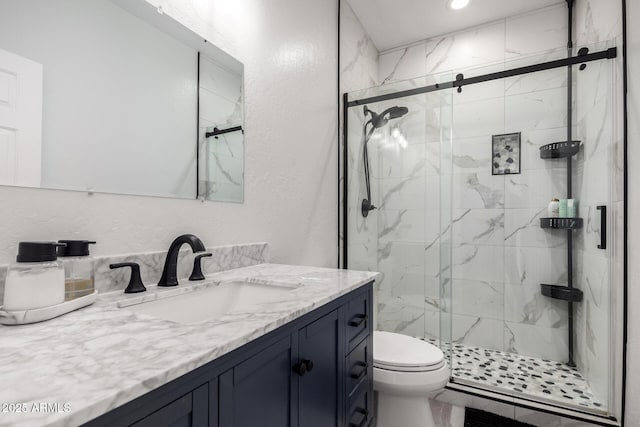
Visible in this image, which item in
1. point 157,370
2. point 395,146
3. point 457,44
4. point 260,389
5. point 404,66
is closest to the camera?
point 157,370

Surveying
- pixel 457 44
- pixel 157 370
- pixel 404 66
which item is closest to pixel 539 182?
pixel 457 44

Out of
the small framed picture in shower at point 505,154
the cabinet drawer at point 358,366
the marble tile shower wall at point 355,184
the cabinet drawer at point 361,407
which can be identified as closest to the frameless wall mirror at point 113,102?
the cabinet drawer at point 358,366

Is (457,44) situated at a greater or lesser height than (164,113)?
greater

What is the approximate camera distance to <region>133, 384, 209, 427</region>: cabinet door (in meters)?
0.44

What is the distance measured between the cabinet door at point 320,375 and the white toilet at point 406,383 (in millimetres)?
571

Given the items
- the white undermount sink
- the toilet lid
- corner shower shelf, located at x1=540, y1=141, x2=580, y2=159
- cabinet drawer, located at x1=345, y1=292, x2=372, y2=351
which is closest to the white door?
the white undermount sink

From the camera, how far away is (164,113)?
107 cm

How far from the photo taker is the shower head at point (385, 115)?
7.31 feet

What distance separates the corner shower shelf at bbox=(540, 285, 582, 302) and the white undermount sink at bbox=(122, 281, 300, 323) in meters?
2.07

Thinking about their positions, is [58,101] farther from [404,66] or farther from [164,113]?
[404,66]

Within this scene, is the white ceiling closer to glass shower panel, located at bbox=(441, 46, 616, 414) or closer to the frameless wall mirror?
glass shower panel, located at bbox=(441, 46, 616, 414)

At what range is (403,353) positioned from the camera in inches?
62.5

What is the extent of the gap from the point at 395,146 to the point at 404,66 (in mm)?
1118

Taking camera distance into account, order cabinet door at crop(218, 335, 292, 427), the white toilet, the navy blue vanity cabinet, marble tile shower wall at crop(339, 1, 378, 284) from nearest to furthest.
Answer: the navy blue vanity cabinet → cabinet door at crop(218, 335, 292, 427) → the white toilet → marble tile shower wall at crop(339, 1, 378, 284)
